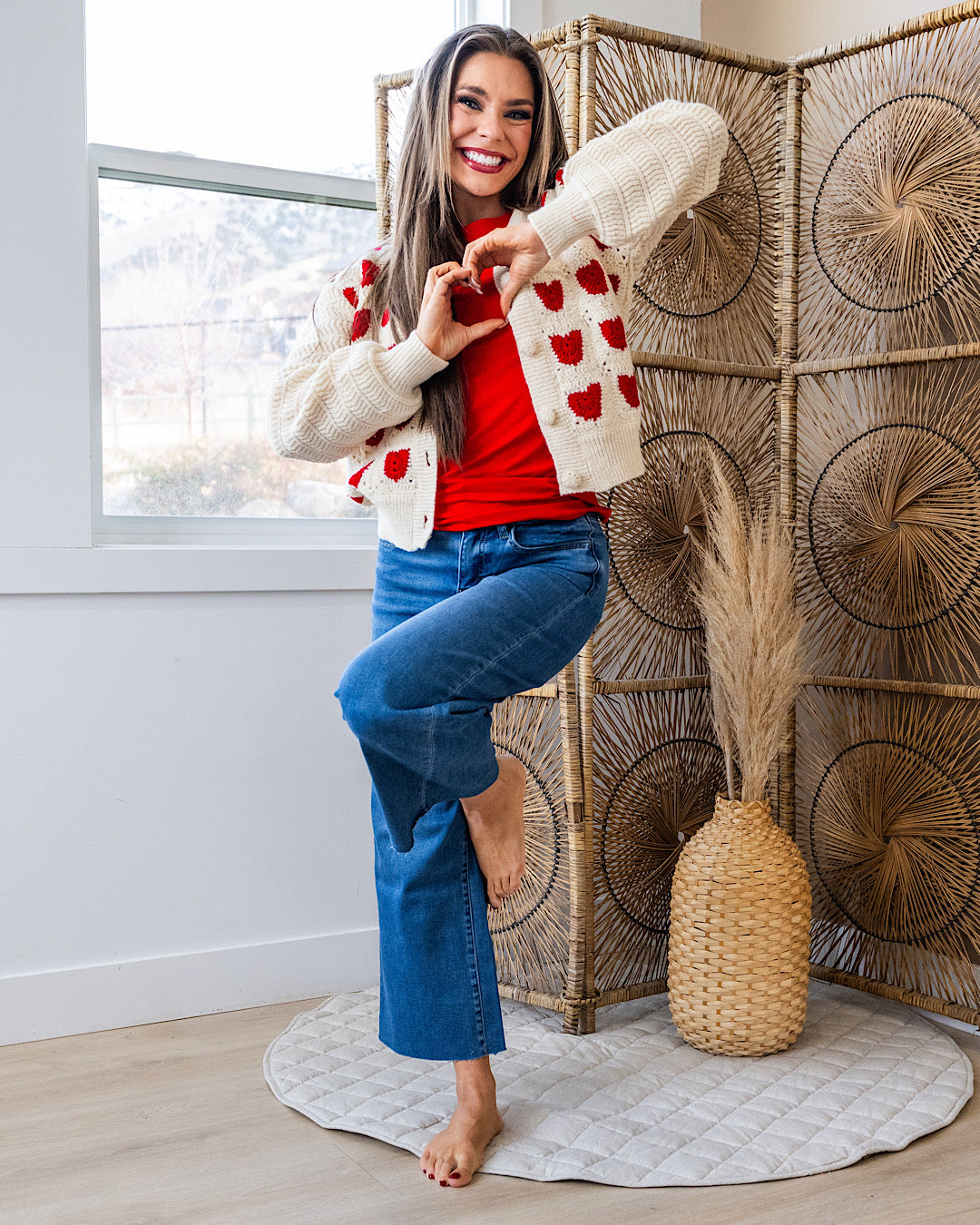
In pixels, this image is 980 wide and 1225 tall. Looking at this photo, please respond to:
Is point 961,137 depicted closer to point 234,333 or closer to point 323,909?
point 234,333

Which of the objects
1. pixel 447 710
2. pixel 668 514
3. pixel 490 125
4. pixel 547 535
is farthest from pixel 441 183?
pixel 668 514

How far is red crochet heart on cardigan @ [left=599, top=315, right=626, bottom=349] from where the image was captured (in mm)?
1605

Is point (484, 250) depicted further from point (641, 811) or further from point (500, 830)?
point (641, 811)

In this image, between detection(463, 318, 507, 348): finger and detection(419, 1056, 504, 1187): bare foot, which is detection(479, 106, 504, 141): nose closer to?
detection(463, 318, 507, 348): finger

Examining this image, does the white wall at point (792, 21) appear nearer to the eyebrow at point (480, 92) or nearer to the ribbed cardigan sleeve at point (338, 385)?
the eyebrow at point (480, 92)

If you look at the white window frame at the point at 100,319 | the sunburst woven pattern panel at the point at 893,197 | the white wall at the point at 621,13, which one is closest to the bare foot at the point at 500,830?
the white window frame at the point at 100,319

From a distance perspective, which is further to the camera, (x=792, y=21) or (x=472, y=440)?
(x=792, y=21)

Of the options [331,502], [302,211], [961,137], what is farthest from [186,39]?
[961,137]

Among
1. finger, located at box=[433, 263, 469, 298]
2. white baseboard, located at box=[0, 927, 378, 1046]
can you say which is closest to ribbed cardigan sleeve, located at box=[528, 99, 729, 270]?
finger, located at box=[433, 263, 469, 298]

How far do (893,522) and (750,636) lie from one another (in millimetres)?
379

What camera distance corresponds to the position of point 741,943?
1953 millimetres

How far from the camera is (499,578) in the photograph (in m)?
1.57

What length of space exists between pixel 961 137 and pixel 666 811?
1235 mm

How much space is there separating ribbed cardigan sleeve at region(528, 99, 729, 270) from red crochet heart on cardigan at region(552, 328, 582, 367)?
13 centimetres
